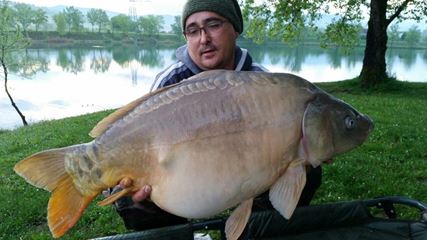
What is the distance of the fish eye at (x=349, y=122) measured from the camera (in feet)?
4.55

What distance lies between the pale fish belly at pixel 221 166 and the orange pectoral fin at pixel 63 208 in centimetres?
29

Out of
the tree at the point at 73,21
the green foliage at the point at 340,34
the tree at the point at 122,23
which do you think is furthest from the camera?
the tree at the point at 122,23

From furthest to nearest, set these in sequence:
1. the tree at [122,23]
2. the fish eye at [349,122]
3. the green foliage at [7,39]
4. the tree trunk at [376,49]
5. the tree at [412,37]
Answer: the tree at [122,23] < the tree at [412,37] < the green foliage at [7,39] < the tree trunk at [376,49] < the fish eye at [349,122]

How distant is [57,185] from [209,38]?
1.00 meters

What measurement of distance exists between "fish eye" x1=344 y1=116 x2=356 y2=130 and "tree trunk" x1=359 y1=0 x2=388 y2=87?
10.4 m

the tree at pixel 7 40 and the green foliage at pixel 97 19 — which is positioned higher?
the green foliage at pixel 97 19

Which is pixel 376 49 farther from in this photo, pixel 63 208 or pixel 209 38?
pixel 63 208

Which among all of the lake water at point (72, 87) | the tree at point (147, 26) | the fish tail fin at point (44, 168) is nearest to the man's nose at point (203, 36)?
the fish tail fin at point (44, 168)

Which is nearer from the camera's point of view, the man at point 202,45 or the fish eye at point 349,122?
the fish eye at point 349,122

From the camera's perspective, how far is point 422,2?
41.6 ft

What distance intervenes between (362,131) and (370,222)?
0.96 metres

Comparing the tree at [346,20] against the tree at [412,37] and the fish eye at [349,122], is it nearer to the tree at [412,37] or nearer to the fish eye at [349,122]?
the fish eye at [349,122]

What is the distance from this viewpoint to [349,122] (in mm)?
1390

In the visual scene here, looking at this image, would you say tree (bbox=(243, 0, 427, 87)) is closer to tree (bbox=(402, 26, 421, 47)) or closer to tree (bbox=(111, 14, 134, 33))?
tree (bbox=(402, 26, 421, 47))
